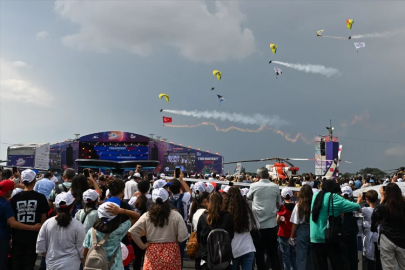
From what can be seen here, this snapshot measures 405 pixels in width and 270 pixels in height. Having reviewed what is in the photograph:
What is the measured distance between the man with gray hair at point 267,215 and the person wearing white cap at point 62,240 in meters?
3.33

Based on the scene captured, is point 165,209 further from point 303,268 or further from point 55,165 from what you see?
point 55,165

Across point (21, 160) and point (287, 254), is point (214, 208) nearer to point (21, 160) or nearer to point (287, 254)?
point (287, 254)

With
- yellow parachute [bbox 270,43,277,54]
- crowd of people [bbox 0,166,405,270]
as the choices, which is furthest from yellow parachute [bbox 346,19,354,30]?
crowd of people [bbox 0,166,405,270]

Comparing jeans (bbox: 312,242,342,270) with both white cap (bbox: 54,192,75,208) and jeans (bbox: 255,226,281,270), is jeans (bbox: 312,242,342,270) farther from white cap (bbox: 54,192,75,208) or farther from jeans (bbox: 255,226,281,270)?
white cap (bbox: 54,192,75,208)

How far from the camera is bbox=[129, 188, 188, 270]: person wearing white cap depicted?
5078 mm

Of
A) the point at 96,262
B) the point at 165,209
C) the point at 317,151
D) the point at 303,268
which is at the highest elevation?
the point at 317,151

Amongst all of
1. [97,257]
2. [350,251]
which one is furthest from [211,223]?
[350,251]

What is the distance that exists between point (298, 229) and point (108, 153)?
2178 inches

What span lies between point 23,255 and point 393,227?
17.6 feet

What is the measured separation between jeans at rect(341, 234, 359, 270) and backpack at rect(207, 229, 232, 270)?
132 inches

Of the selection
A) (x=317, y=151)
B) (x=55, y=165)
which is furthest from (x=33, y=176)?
(x=55, y=165)

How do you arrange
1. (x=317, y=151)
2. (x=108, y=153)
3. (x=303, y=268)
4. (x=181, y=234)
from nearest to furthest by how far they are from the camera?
(x=181, y=234)
(x=303, y=268)
(x=317, y=151)
(x=108, y=153)

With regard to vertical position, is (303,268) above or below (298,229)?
below

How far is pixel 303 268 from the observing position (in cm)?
741
